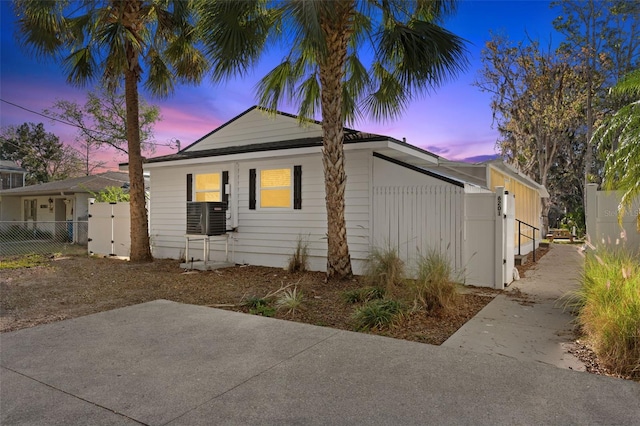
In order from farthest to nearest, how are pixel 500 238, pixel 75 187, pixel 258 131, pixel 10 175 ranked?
1. pixel 10 175
2. pixel 75 187
3. pixel 258 131
4. pixel 500 238

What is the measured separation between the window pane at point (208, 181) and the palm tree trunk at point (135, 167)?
1.56 m

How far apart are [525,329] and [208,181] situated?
929cm

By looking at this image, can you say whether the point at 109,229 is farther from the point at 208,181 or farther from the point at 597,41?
the point at 597,41

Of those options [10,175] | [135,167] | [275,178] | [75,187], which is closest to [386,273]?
[275,178]

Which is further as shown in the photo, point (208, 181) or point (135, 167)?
point (208, 181)

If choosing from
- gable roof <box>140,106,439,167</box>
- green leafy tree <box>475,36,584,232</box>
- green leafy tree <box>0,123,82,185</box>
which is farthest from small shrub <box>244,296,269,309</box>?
green leafy tree <box>0,123,82,185</box>

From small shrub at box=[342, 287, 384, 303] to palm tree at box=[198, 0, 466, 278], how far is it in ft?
5.26

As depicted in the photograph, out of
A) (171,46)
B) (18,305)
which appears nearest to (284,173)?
(171,46)

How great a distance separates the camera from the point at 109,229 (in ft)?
45.1

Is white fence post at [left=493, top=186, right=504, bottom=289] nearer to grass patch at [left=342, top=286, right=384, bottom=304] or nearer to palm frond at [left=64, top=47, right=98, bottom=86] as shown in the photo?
grass patch at [left=342, top=286, right=384, bottom=304]

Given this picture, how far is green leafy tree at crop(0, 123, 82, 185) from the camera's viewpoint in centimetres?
3700

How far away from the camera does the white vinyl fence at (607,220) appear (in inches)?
265

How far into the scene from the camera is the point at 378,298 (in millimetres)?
6117

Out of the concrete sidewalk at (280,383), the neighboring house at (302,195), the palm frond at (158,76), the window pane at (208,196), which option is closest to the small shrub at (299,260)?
the neighboring house at (302,195)
